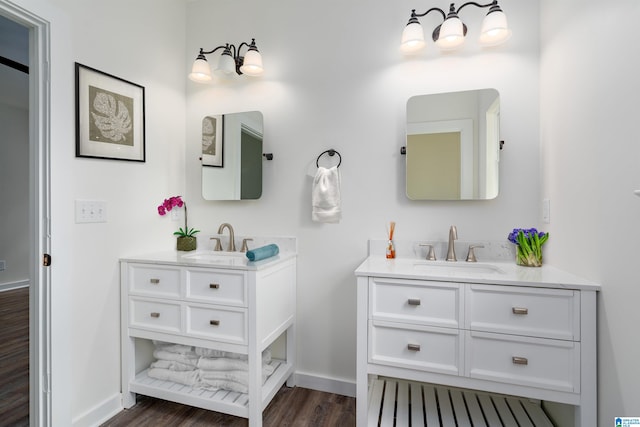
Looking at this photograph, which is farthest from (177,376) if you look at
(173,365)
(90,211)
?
(90,211)

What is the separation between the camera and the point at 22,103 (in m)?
4.06

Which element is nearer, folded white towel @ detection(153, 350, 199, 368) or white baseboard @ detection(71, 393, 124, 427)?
white baseboard @ detection(71, 393, 124, 427)

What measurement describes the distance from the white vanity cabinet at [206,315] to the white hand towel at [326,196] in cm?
35

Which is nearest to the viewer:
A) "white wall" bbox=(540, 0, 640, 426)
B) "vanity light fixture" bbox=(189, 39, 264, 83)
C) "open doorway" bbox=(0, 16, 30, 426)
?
"white wall" bbox=(540, 0, 640, 426)

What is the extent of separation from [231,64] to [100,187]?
3.65 ft

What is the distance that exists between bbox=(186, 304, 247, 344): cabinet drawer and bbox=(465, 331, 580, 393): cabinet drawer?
3.51ft

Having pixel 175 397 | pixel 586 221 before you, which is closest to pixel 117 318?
pixel 175 397

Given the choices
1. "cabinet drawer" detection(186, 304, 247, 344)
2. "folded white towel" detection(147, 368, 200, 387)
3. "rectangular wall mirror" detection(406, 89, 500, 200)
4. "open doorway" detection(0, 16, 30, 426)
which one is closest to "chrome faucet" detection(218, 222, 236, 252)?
"cabinet drawer" detection(186, 304, 247, 344)

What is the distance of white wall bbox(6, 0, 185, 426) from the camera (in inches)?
59.1

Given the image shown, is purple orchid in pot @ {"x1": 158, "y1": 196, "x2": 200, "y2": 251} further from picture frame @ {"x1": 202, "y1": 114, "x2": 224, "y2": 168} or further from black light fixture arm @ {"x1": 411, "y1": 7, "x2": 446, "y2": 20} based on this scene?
black light fixture arm @ {"x1": 411, "y1": 7, "x2": 446, "y2": 20}

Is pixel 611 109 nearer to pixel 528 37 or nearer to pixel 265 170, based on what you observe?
pixel 528 37

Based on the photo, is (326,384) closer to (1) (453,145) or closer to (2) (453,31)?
(1) (453,145)

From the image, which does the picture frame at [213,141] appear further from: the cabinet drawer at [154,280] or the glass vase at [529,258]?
the glass vase at [529,258]

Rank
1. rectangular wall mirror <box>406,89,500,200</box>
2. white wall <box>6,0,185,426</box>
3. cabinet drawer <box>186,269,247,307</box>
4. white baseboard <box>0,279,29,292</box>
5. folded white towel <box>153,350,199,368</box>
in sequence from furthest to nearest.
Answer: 1. white baseboard <box>0,279,29,292</box>
2. folded white towel <box>153,350,199,368</box>
3. rectangular wall mirror <box>406,89,500,200</box>
4. cabinet drawer <box>186,269,247,307</box>
5. white wall <box>6,0,185,426</box>
